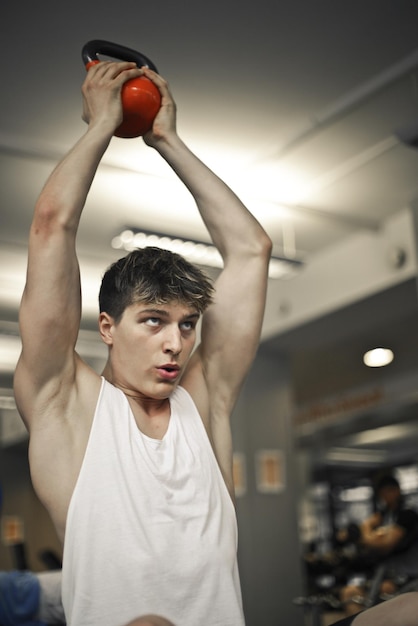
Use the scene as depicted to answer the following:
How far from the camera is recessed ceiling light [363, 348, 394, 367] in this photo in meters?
7.30

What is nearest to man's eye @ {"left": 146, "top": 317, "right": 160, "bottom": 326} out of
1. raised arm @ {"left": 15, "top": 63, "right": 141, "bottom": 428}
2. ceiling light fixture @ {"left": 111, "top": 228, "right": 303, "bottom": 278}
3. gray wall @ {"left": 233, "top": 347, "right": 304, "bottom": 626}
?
raised arm @ {"left": 15, "top": 63, "right": 141, "bottom": 428}

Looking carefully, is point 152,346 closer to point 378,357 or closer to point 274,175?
point 274,175

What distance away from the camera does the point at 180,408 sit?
1543 millimetres

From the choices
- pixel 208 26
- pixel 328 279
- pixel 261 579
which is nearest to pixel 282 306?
pixel 328 279

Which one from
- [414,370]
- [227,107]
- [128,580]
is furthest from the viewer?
[414,370]

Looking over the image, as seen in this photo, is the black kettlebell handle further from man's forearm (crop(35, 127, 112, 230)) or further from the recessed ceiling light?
the recessed ceiling light

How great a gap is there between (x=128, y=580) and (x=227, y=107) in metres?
2.86

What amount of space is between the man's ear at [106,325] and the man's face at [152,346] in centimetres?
2

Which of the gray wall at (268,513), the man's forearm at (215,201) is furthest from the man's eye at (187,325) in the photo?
the gray wall at (268,513)

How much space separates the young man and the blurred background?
1.77 metres

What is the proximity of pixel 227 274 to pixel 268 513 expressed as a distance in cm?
469

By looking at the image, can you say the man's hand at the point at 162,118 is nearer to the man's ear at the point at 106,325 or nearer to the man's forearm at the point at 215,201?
the man's forearm at the point at 215,201

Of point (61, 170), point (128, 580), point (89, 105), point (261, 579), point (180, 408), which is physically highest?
point (89, 105)

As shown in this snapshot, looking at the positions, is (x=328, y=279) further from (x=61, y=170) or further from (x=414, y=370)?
(x=61, y=170)
